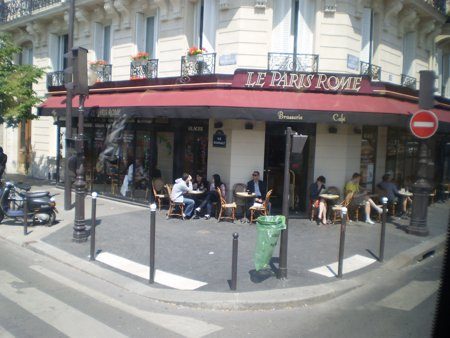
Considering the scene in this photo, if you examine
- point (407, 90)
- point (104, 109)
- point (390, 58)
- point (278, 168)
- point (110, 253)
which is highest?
point (390, 58)

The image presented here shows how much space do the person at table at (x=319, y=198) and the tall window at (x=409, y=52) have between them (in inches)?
216

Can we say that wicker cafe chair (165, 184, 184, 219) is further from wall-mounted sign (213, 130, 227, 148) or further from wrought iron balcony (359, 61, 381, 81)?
wrought iron balcony (359, 61, 381, 81)

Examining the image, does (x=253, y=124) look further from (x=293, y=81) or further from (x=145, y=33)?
(x=145, y=33)

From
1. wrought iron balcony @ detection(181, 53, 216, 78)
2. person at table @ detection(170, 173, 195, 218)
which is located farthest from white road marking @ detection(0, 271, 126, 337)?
wrought iron balcony @ detection(181, 53, 216, 78)

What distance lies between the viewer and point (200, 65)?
12273 mm

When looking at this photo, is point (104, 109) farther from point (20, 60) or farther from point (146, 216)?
point (20, 60)

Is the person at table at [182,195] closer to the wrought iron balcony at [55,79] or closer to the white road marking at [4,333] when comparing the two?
the white road marking at [4,333]

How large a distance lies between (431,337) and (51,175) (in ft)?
56.8

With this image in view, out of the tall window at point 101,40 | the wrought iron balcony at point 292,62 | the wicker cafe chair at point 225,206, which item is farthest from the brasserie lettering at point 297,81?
the tall window at point 101,40

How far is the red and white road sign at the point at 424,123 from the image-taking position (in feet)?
31.6

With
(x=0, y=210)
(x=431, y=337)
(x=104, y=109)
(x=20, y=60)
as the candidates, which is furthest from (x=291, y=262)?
(x=20, y=60)

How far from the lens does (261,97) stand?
11.1 m

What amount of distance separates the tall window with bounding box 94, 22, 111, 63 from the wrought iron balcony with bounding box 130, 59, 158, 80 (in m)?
2.30

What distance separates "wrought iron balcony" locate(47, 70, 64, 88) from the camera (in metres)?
17.4
